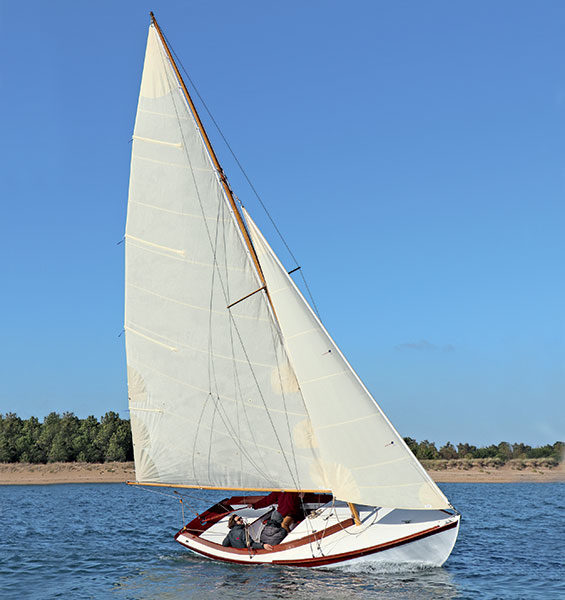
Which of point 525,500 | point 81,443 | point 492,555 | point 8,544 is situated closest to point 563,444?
point 525,500

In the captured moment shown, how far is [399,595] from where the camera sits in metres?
19.5

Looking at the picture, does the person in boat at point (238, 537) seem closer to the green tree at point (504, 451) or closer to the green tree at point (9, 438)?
the green tree at point (9, 438)

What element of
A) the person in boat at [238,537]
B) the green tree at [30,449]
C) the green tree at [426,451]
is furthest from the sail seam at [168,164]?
the green tree at [426,451]

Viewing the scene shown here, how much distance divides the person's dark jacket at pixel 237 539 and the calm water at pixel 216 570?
792 mm

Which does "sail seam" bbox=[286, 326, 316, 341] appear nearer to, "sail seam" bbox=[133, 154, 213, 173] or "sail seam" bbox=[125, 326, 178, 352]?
"sail seam" bbox=[125, 326, 178, 352]

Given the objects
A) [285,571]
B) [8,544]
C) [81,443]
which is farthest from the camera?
[81,443]

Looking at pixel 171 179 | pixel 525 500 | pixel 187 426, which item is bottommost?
pixel 525 500

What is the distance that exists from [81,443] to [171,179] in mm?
82745

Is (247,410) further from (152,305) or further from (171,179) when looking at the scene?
(171,179)

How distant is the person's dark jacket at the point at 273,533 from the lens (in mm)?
23531

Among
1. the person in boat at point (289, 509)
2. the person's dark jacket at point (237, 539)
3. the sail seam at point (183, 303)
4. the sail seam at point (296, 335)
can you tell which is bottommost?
the person's dark jacket at point (237, 539)

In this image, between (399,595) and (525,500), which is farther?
(525,500)

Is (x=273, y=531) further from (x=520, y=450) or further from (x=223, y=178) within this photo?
(x=520, y=450)

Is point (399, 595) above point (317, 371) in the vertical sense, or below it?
below
